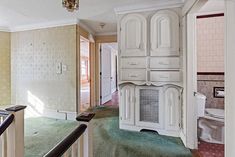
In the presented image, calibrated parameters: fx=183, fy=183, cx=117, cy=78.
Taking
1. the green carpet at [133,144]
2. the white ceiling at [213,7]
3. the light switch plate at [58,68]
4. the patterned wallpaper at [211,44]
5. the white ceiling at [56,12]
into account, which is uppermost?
the white ceiling at [56,12]

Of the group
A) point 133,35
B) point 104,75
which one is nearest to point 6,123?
point 133,35

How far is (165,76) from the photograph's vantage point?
3281 millimetres

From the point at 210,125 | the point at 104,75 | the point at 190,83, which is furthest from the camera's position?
the point at 104,75

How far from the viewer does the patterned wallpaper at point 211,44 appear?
377 cm

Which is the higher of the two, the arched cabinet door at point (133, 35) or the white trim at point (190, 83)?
the arched cabinet door at point (133, 35)

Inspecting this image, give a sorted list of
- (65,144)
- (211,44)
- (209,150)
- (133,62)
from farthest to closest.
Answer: (211,44)
(133,62)
(209,150)
(65,144)

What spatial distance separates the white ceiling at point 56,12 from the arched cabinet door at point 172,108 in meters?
1.58

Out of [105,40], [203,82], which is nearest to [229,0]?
[203,82]

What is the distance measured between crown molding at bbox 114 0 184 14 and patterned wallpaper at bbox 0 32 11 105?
3.47 m

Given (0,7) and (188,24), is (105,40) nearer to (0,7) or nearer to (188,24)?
(0,7)

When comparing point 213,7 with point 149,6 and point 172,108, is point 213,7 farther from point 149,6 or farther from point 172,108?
point 172,108

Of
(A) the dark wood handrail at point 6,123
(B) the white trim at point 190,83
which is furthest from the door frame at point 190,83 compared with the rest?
(A) the dark wood handrail at point 6,123

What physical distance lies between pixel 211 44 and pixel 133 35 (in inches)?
66.7

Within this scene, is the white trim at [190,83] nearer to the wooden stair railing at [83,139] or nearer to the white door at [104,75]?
the wooden stair railing at [83,139]
